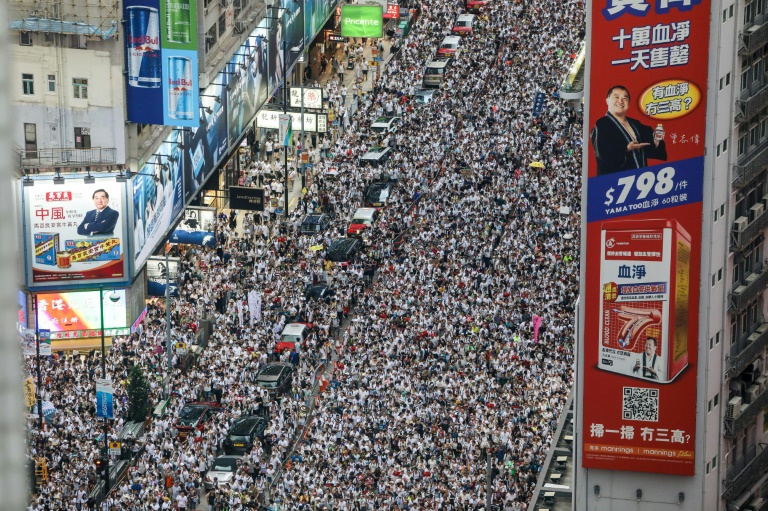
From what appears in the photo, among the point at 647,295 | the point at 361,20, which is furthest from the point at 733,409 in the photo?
the point at 361,20

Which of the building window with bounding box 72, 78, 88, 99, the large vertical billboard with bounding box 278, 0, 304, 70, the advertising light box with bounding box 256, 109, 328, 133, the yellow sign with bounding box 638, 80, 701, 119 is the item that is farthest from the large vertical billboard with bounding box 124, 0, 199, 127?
the yellow sign with bounding box 638, 80, 701, 119

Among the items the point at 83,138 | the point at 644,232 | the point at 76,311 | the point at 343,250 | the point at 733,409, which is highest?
the point at 83,138

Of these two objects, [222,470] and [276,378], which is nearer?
[222,470]

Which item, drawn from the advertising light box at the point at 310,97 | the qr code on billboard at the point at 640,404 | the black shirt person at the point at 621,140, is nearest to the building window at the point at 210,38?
the advertising light box at the point at 310,97

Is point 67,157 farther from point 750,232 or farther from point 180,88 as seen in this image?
point 750,232

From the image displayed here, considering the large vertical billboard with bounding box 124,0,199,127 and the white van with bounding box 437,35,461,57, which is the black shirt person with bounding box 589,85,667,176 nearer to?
the large vertical billboard with bounding box 124,0,199,127

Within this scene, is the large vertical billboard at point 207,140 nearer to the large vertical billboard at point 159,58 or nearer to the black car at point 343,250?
the large vertical billboard at point 159,58
